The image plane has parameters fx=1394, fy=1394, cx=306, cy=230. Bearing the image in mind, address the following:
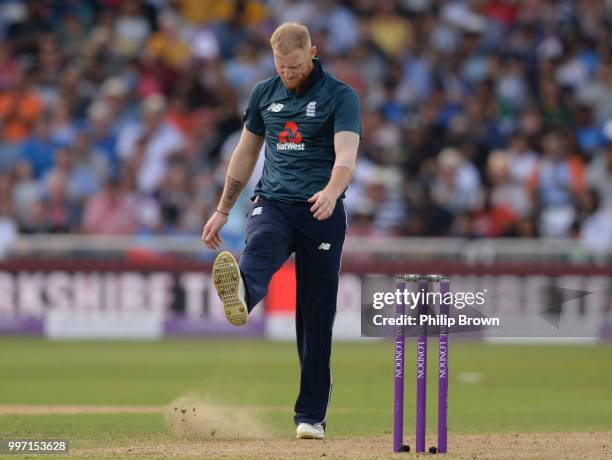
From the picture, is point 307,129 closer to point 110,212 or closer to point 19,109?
point 110,212

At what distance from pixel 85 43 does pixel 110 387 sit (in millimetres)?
9166

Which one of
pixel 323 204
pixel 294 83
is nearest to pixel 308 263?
pixel 323 204

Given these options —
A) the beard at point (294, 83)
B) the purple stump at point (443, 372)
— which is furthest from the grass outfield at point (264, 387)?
the beard at point (294, 83)

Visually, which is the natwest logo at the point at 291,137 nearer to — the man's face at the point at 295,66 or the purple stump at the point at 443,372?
the man's face at the point at 295,66

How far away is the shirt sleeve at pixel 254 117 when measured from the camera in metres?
8.70

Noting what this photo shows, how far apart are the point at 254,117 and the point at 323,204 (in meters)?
1.07

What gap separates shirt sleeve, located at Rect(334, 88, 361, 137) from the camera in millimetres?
Answer: 8336

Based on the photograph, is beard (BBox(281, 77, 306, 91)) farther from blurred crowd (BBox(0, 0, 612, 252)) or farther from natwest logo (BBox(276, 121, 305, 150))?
blurred crowd (BBox(0, 0, 612, 252))

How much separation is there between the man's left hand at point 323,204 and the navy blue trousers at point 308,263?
1.73 ft

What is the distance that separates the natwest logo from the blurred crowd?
33.8 ft

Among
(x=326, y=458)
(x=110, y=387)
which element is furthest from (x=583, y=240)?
(x=326, y=458)

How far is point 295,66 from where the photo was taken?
823cm

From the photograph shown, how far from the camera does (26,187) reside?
1917 centimetres

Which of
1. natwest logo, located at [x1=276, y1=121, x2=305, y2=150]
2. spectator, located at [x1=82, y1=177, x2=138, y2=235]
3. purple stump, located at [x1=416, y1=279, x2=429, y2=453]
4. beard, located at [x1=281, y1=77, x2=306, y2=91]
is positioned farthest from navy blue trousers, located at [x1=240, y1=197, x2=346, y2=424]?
spectator, located at [x1=82, y1=177, x2=138, y2=235]
